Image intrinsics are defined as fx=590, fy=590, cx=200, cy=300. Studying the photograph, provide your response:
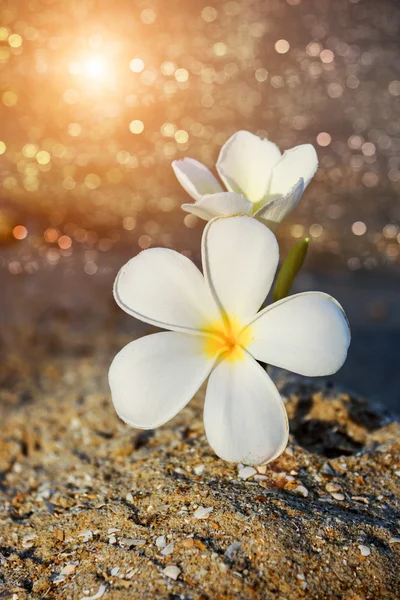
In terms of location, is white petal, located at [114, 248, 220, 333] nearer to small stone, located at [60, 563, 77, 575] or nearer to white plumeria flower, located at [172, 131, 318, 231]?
white plumeria flower, located at [172, 131, 318, 231]

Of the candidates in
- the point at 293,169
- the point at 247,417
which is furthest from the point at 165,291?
the point at 293,169

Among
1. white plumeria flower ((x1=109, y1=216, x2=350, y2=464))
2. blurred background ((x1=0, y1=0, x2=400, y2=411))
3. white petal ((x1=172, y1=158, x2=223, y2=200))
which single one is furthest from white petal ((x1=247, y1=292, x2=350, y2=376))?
blurred background ((x1=0, y1=0, x2=400, y2=411))

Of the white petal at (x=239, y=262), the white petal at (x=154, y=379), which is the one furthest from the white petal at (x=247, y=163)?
the white petal at (x=154, y=379)

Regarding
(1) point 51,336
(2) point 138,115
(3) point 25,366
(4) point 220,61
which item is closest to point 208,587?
(3) point 25,366

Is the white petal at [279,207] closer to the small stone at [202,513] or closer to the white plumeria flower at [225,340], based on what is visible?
the white plumeria flower at [225,340]

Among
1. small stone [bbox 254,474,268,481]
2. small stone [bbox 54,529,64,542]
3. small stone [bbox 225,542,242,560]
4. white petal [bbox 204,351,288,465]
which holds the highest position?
white petal [bbox 204,351,288,465]

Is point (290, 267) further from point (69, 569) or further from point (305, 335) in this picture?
point (69, 569)
